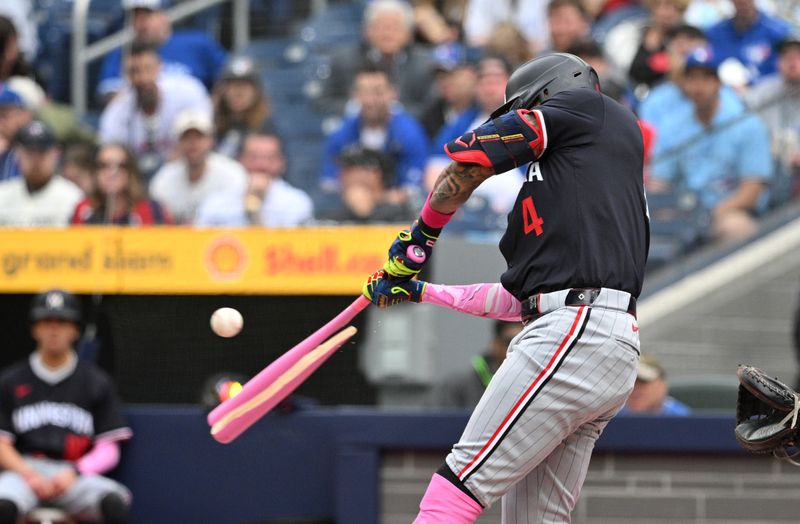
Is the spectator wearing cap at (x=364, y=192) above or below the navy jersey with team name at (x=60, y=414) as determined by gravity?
above

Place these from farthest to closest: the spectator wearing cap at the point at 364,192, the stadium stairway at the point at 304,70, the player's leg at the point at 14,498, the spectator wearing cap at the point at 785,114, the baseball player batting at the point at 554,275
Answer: the stadium stairway at the point at 304,70 → the spectator wearing cap at the point at 785,114 → the spectator wearing cap at the point at 364,192 → the player's leg at the point at 14,498 → the baseball player batting at the point at 554,275

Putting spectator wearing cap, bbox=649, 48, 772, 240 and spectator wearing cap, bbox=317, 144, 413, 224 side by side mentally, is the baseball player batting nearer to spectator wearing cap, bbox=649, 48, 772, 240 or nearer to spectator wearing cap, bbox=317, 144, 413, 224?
spectator wearing cap, bbox=317, 144, 413, 224

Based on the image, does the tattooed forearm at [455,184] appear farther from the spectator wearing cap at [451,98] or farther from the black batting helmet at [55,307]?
the spectator wearing cap at [451,98]

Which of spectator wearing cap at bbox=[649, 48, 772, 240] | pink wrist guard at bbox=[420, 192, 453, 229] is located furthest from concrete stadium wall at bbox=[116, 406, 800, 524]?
pink wrist guard at bbox=[420, 192, 453, 229]

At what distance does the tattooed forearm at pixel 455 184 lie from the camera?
4.38 meters

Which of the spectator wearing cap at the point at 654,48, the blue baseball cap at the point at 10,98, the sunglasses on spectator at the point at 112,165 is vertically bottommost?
the sunglasses on spectator at the point at 112,165

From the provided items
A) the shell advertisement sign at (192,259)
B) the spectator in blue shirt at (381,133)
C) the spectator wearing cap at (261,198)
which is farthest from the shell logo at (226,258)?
the spectator in blue shirt at (381,133)

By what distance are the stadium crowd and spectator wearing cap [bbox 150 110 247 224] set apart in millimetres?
16

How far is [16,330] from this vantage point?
801 centimetres

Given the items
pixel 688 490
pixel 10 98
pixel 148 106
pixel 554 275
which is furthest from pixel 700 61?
pixel 10 98

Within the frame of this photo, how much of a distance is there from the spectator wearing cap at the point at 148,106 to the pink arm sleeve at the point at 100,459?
2217 mm

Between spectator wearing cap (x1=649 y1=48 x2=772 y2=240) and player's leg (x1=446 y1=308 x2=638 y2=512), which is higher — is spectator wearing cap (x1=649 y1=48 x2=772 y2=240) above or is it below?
above

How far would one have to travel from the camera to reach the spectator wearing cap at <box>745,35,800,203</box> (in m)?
8.21

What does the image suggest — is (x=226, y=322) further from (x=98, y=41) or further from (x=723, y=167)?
(x=98, y=41)
